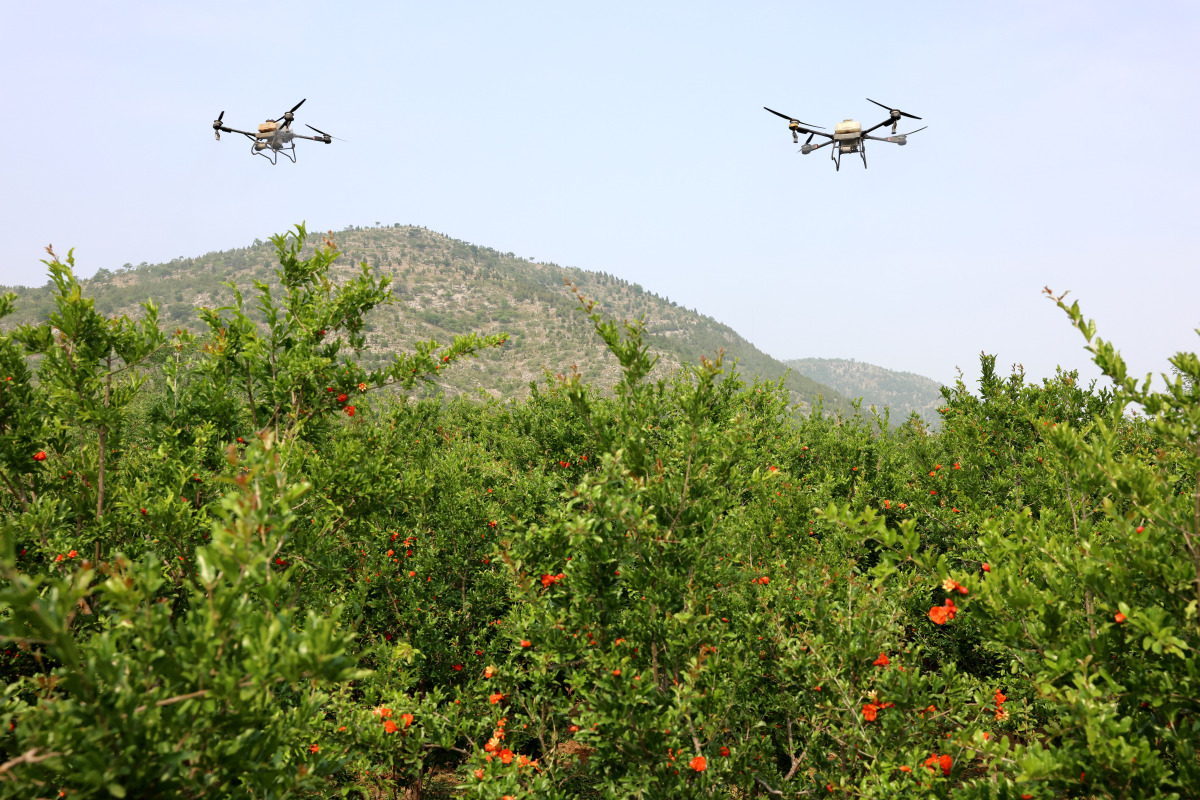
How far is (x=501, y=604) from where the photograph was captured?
6.84 m

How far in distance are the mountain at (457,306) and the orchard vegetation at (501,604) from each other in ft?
206

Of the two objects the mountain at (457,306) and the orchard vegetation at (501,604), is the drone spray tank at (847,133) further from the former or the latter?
the mountain at (457,306)

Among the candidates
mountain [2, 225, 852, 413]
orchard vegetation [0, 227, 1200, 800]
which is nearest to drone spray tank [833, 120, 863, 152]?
orchard vegetation [0, 227, 1200, 800]

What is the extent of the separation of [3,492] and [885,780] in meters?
7.14

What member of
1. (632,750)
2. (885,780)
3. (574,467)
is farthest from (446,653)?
(885,780)

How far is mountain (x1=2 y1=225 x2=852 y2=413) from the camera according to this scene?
84.1m

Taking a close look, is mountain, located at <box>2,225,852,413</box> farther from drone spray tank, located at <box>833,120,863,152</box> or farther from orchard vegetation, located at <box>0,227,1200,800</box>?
Result: orchard vegetation, located at <box>0,227,1200,800</box>

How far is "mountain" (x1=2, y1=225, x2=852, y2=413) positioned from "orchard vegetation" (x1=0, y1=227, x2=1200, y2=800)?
206 ft

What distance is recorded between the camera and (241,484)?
1.89 m

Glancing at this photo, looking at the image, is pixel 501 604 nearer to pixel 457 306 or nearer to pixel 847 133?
pixel 847 133

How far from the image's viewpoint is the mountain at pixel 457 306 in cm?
8412

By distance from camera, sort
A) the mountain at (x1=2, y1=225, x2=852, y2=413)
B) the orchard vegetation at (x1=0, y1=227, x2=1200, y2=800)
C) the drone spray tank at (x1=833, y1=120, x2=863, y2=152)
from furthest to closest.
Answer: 1. the mountain at (x1=2, y1=225, x2=852, y2=413)
2. the drone spray tank at (x1=833, y1=120, x2=863, y2=152)
3. the orchard vegetation at (x1=0, y1=227, x2=1200, y2=800)

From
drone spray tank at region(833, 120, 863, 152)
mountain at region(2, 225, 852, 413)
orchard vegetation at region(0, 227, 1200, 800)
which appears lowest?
orchard vegetation at region(0, 227, 1200, 800)

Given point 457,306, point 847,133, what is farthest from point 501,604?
point 457,306
